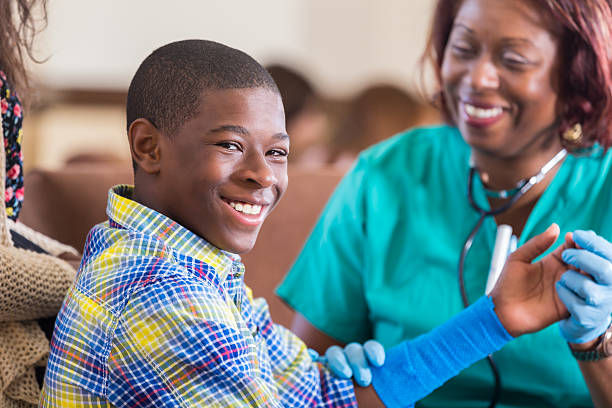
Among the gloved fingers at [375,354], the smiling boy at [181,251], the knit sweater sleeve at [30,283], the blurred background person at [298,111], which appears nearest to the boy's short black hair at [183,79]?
the smiling boy at [181,251]

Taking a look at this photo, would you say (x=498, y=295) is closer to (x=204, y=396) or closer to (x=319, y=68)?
(x=204, y=396)

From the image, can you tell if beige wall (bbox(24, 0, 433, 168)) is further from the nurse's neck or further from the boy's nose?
the boy's nose

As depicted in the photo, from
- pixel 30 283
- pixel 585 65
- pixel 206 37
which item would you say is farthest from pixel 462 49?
pixel 206 37

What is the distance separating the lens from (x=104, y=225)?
3.11ft

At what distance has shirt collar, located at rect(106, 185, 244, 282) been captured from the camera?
2.87 feet

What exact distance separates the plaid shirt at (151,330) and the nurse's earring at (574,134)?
28.7 inches

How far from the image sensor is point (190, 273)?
2.81 ft

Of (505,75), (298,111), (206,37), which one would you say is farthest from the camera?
(206,37)

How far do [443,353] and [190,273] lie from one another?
35 centimetres

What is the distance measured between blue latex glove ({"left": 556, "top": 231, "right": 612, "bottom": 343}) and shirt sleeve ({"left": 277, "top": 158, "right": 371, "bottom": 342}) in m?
0.43

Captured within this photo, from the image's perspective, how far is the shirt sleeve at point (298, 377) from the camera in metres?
0.99

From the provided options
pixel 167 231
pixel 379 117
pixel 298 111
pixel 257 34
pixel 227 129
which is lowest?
pixel 379 117

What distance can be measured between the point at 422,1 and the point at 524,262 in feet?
15.7

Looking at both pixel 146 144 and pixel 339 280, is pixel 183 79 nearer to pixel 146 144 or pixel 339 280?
pixel 146 144
